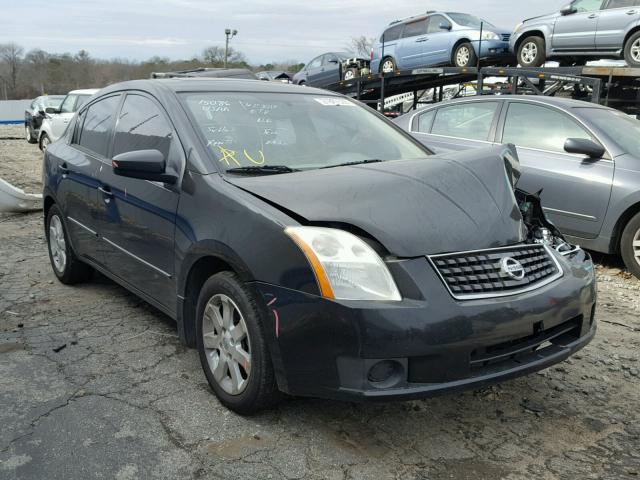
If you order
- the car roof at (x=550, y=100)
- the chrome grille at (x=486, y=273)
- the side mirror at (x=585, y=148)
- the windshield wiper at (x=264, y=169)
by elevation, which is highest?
the car roof at (x=550, y=100)

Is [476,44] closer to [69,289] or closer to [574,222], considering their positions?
[574,222]

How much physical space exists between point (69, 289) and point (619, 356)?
4092 mm

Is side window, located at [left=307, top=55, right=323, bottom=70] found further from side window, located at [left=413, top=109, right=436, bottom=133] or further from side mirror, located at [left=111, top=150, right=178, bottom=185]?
side mirror, located at [left=111, top=150, right=178, bottom=185]

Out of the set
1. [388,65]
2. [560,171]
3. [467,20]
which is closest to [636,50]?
[467,20]

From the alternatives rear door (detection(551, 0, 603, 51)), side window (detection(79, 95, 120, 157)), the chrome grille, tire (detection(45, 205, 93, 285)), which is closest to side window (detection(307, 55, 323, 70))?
rear door (detection(551, 0, 603, 51))

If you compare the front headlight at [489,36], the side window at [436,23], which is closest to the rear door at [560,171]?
the front headlight at [489,36]

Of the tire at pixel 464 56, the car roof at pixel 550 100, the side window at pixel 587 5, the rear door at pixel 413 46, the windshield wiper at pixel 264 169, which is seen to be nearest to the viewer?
the windshield wiper at pixel 264 169

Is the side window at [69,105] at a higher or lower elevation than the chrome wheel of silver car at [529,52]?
lower

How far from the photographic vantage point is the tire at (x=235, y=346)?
8.96ft

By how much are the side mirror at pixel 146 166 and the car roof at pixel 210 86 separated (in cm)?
58

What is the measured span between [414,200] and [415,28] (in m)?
13.9

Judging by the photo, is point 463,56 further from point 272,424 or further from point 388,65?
point 272,424

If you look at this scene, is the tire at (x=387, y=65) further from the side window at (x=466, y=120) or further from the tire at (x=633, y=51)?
the side window at (x=466, y=120)

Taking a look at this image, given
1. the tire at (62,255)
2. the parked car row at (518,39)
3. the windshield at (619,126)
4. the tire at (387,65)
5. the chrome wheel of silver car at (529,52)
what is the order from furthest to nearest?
1. the tire at (387,65)
2. the chrome wheel of silver car at (529,52)
3. the parked car row at (518,39)
4. the windshield at (619,126)
5. the tire at (62,255)
